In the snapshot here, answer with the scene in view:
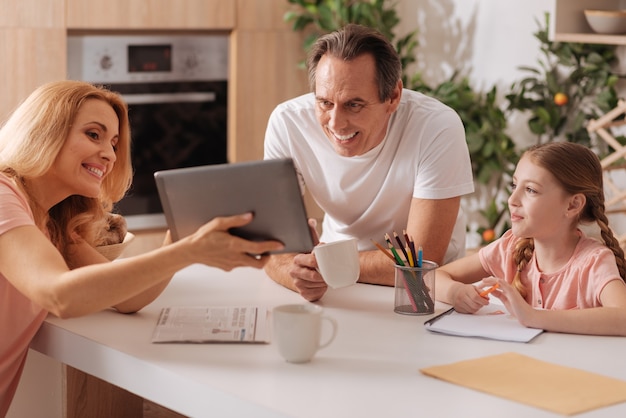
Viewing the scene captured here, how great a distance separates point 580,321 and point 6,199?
3.53 ft

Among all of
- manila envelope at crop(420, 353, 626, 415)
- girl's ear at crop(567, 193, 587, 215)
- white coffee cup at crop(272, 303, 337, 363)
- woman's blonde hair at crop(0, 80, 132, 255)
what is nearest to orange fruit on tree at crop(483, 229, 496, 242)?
girl's ear at crop(567, 193, 587, 215)

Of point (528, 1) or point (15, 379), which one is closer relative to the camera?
point (15, 379)

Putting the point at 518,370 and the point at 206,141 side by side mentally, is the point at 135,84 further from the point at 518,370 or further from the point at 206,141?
the point at 518,370

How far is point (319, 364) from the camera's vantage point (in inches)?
61.8

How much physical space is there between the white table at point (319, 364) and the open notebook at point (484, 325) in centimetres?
2

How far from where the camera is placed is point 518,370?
154 cm

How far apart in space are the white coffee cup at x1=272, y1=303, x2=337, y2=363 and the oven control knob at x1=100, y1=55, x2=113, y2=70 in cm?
256

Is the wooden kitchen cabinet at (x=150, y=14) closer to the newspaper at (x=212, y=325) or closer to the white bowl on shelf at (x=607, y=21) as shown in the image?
the white bowl on shelf at (x=607, y=21)

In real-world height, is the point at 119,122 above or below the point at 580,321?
above

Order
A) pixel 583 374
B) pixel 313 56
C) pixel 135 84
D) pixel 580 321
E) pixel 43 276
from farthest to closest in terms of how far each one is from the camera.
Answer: pixel 135 84 < pixel 313 56 < pixel 580 321 < pixel 43 276 < pixel 583 374

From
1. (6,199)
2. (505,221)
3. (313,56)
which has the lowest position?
(505,221)

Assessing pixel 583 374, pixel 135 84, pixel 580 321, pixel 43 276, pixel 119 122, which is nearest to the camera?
pixel 583 374

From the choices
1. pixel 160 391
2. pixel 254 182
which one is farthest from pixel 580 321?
pixel 160 391

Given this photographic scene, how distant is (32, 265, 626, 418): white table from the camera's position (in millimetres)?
1387
